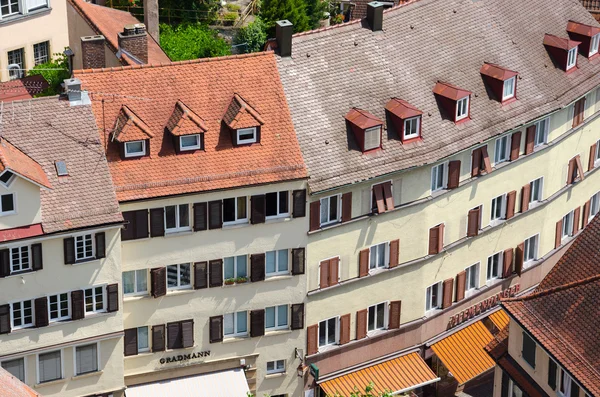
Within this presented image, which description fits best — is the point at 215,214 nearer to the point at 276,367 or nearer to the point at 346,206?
the point at 346,206

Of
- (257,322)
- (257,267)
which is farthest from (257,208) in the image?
(257,322)

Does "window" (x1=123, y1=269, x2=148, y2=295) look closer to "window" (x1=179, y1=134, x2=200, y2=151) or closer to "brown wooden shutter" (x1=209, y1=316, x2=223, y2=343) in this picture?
"brown wooden shutter" (x1=209, y1=316, x2=223, y2=343)

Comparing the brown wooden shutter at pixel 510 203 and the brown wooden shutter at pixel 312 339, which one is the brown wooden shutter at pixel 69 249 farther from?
the brown wooden shutter at pixel 510 203

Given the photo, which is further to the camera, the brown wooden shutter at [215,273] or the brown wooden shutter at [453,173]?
the brown wooden shutter at [453,173]

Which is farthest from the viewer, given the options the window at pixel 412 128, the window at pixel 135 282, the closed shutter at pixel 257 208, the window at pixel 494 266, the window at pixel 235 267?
the window at pixel 494 266

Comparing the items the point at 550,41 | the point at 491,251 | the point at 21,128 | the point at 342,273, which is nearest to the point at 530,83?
the point at 550,41

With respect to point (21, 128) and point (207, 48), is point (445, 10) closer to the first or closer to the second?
point (207, 48)

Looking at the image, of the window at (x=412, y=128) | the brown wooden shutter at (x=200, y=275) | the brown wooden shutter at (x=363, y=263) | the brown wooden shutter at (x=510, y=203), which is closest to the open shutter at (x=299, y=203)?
the brown wooden shutter at (x=363, y=263)
